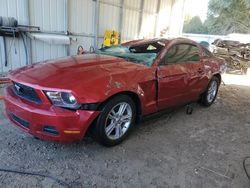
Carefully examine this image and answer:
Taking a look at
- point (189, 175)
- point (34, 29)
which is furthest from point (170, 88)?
point (34, 29)

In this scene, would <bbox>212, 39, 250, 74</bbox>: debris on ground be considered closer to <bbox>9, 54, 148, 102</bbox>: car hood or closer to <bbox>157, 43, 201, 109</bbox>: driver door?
<bbox>157, 43, 201, 109</bbox>: driver door

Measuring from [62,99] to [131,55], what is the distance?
57.3 inches

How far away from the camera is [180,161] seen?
275 cm

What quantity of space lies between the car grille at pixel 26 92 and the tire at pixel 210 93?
3.31 m

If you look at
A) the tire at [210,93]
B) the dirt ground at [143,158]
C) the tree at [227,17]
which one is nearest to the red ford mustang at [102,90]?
the dirt ground at [143,158]

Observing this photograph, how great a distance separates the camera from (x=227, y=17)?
25.1 metres

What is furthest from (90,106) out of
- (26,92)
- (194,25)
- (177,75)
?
(194,25)

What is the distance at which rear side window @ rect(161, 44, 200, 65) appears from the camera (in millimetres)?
3484

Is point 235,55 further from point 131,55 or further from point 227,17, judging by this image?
point 227,17

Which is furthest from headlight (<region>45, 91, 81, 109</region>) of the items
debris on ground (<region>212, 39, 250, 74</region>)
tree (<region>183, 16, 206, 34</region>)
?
tree (<region>183, 16, 206, 34</region>)

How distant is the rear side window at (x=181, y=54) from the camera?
11.4 ft

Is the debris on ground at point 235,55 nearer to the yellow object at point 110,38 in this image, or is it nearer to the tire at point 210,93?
the yellow object at point 110,38

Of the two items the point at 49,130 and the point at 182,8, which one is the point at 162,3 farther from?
the point at 49,130

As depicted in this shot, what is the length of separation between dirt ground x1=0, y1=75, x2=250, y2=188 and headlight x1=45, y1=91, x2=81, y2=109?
649mm
